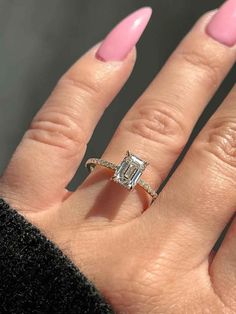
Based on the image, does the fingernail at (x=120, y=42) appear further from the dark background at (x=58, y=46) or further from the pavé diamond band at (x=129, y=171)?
the dark background at (x=58, y=46)

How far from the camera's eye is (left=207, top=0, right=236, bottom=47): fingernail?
76 centimetres

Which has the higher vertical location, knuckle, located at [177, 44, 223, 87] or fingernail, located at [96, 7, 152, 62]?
knuckle, located at [177, 44, 223, 87]

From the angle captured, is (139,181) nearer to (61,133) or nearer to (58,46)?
(61,133)

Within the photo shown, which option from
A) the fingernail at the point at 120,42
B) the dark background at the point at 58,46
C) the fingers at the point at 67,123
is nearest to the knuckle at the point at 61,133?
the fingers at the point at 67,123

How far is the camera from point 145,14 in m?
0.81

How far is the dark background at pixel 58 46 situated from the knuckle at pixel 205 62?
32 cm

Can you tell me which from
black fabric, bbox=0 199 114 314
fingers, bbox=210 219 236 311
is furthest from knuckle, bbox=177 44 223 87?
black fabric, bbox=0 199 114 314

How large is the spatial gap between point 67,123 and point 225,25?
0.26 m

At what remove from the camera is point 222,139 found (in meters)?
0.72

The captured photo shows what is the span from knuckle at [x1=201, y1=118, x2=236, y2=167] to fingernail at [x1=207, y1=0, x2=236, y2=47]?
12 centimetres

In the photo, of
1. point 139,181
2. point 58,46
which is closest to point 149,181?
point 139,181

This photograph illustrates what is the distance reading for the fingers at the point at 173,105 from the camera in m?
0.75

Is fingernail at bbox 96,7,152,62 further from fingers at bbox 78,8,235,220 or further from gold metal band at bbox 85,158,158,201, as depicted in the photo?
gold metal band at bbox 85,158,158,201

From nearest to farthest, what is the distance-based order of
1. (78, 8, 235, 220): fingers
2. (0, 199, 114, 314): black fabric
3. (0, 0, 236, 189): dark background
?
(0, 199, 114, 314): black fabric, (78, 8, 235, 220): fingers, (0, 0, 236, 189): dark background
